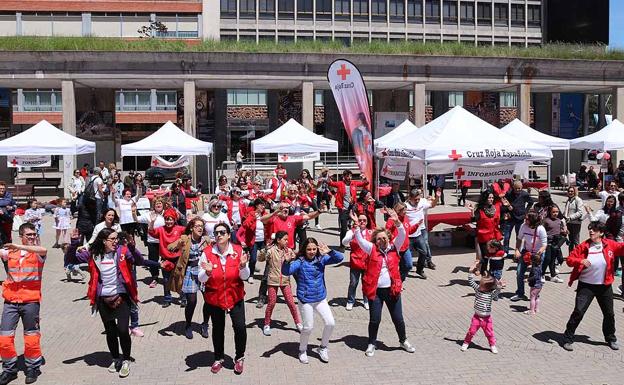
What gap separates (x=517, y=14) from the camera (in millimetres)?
64188

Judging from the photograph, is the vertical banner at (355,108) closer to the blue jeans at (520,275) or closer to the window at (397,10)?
the blue jeans at (520,275)

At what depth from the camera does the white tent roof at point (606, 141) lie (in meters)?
24.3

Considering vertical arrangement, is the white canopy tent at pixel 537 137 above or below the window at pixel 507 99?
below

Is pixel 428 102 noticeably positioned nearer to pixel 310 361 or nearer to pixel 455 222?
pixel 455 222

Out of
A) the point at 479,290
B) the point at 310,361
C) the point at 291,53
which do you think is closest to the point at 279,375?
the point at 310,361

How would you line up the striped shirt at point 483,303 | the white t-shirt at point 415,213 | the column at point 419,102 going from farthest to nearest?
the column at point 419,102 < the white t-shirt at point 415,213 < the striped shirt at point 483,303

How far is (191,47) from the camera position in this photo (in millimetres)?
29375

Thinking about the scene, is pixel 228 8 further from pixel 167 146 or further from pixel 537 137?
pixel 537 137

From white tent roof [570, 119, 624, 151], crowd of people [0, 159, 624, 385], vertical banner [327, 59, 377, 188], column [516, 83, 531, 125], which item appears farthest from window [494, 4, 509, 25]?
crowd of people [0, 159, 624, 385]

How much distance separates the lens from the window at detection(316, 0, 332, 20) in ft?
196

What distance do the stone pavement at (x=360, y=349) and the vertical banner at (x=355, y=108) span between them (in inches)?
158

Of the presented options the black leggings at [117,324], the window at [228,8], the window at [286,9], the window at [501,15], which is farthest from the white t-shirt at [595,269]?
the window at [501,15]

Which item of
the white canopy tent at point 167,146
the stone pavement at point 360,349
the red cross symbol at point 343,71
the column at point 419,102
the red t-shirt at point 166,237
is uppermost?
the column at point 419,102

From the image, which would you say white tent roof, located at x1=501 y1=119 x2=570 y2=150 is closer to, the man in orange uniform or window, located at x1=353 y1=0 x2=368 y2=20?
the man in orange uniform
